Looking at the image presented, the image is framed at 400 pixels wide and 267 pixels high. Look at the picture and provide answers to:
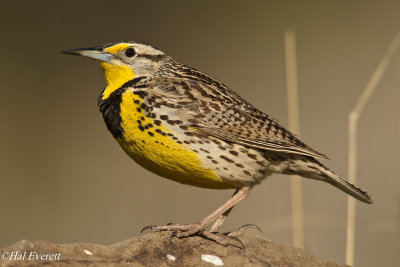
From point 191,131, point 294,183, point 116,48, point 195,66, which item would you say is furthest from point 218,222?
point 195,66

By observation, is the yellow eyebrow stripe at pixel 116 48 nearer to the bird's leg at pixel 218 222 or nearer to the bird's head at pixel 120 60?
the bird's head at pixel 120 60

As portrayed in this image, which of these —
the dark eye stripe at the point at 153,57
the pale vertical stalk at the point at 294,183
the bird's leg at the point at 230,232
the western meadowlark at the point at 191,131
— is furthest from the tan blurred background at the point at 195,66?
the dark eye stripe at the point at 153,57

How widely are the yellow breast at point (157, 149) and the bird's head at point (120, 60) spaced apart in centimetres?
34

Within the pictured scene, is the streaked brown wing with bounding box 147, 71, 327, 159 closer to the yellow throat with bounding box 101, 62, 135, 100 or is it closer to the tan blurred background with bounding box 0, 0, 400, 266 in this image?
the yellow throat with bounding box 101, 62, 135, 100

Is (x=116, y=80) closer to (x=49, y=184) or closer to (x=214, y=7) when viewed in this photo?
(x=49, y=184)

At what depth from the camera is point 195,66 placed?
31.1ft

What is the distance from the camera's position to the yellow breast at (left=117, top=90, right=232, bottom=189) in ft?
13.4

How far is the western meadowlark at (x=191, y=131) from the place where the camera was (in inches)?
162

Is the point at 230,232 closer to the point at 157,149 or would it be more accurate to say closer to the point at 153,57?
the point at 157,149

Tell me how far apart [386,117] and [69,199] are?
3.41 m

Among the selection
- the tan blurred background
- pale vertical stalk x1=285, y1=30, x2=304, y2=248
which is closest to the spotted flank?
pale vertical stalk x1=285, y1=30, x2=304, y2=248

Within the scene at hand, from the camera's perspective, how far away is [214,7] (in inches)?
419

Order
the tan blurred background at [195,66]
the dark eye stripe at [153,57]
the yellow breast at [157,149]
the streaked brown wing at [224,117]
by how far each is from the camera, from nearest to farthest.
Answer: the yellow breast at [157,149]
the streaked brown wing at [224,117]
the dark eye stripe at [153,57]
the tan blurred background at [195,66]

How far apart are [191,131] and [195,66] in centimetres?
536
